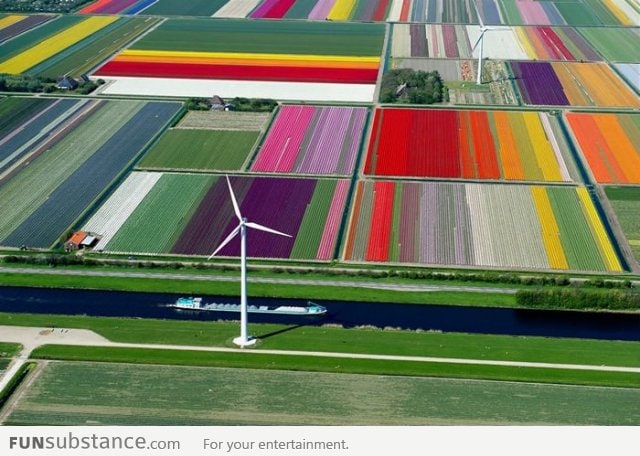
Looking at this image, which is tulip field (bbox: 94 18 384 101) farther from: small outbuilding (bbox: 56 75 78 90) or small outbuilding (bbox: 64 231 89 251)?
small outbuilding (bbox: 64 231 89 251)

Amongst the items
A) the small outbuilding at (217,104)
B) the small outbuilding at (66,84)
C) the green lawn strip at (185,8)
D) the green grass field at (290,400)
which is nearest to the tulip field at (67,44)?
the small outbuilding at (66,84)

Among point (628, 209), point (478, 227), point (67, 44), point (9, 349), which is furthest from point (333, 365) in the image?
point (67, 44)

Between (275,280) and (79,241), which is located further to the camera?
(79,241)

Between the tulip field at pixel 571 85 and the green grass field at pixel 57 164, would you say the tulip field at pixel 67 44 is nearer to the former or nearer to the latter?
the green grass field at pixel 57 164

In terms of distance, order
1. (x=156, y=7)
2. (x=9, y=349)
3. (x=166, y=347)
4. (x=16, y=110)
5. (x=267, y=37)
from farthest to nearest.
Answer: (x=156, y=7) → (x=267, y=37) → (x=16, y=110) → (x=166, y=347) → (x=9, y=349)

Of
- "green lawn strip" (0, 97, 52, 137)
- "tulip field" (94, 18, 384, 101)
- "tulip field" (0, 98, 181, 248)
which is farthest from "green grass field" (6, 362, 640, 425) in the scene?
"tulip field" (94, 18, 384, 101)

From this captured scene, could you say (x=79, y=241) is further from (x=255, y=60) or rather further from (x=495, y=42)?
(x=495, y=42)
